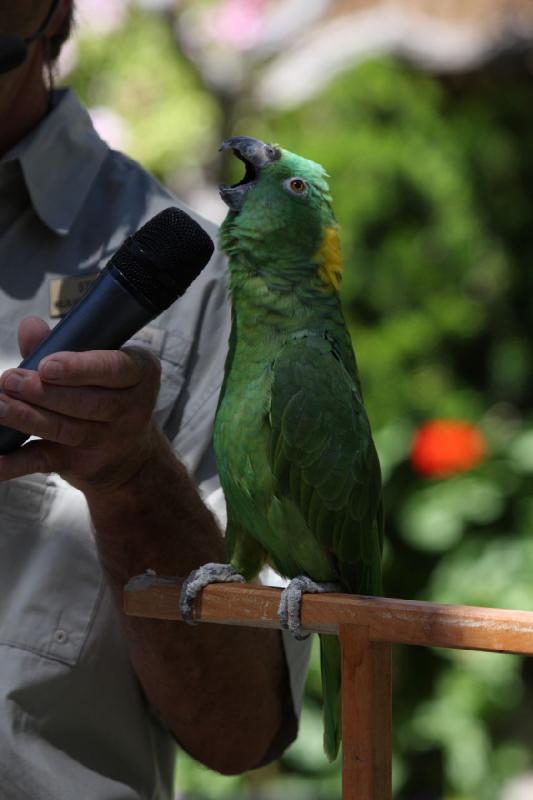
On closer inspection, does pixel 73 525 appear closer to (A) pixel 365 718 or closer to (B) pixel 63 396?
(B) pixel 63 396

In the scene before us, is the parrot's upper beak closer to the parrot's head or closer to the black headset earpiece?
the parrot's head

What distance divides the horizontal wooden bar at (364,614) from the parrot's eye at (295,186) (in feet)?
1.49

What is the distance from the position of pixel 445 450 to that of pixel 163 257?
2.38 m

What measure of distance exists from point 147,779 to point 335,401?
566 millimetres

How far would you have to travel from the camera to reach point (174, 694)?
4.71 ft

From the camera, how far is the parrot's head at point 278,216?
4.24ft

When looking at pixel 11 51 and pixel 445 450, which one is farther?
pixel 445 450

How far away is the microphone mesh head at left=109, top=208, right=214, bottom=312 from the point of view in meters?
1.09

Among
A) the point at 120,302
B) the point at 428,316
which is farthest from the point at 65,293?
the point at 428,316

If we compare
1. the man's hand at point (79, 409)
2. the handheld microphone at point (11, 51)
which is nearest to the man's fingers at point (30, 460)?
the man's hand at point (79, 409)

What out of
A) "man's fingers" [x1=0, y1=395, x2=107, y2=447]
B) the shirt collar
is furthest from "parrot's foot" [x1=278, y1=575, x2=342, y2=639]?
the shirt collar

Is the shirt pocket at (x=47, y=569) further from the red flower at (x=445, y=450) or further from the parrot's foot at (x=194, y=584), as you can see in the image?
the red flower at (x=445, y=450)

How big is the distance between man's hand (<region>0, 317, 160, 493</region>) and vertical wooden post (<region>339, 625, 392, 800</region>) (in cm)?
32

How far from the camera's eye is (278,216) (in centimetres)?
129
